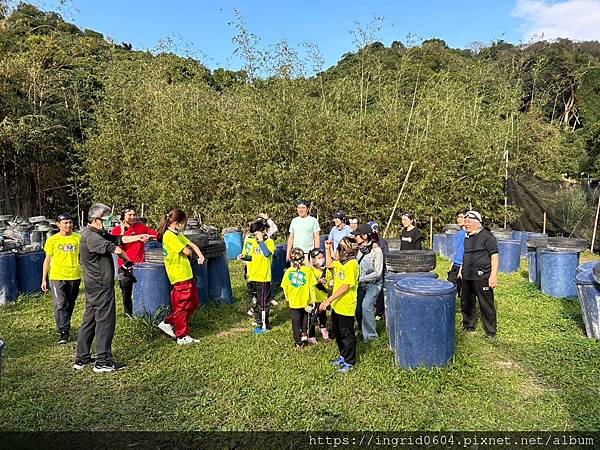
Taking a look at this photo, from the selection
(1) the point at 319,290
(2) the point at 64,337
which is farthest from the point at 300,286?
(2) the point at 64,337

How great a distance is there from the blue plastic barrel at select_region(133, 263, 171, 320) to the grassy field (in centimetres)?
23

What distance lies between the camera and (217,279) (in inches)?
250

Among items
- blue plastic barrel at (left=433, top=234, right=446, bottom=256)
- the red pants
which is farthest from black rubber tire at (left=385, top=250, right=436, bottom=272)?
blue plastic barrel at (left=433, top=234, right=446, bottom=256)

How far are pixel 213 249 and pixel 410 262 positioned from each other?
248cm

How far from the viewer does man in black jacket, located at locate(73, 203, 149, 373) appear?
13.4 feet

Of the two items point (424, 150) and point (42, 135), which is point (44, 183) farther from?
point (424, 150)

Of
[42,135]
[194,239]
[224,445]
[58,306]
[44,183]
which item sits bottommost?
[224,445]

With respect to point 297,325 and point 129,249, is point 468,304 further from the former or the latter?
point 129,249

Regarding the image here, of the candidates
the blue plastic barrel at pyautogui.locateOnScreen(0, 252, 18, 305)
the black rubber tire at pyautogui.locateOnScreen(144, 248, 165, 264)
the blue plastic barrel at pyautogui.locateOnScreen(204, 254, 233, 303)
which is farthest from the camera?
the blue plastic barrel at pyautogui.locateOnScreen(0, 252, 18, 305)

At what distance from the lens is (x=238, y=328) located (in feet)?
18.1

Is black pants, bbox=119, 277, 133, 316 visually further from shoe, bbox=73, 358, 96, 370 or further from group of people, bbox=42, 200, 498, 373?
shoe, bbox=73, 358, 96, 370

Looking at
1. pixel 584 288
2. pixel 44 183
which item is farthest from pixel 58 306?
pixel 44 183

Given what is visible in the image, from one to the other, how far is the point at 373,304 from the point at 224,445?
2049 mm

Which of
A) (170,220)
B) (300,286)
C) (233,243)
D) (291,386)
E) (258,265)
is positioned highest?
(170,220)
